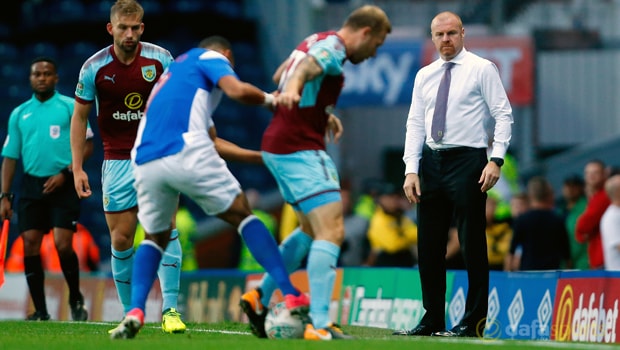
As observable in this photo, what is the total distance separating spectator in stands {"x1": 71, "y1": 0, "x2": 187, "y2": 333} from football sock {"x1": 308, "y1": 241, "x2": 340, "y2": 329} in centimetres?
170

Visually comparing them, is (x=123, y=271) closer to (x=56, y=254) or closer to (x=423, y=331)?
(x=423, y=331)

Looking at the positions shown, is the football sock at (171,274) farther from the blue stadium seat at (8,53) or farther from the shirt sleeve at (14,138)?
the blue stadium seat at (8,53)

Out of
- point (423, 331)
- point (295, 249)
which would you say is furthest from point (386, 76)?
point (295, 249)

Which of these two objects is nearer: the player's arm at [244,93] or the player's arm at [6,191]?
the player's arm at [244,93]

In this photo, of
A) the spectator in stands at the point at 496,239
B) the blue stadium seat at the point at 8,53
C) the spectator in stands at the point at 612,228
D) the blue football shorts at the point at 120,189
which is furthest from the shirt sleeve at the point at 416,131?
the blue stadium seat at the point at 8,53

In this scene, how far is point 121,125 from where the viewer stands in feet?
31.2

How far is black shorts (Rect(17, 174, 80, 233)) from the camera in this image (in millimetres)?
11734

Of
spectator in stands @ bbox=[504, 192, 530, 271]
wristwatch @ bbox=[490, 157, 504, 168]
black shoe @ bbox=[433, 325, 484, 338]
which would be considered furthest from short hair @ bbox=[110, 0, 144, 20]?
spectator in stands @ bbox=[504, 192, 530, 271]

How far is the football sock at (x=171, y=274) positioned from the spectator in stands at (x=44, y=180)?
2.34m

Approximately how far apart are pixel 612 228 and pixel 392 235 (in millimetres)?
4105

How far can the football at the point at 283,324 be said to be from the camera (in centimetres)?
774

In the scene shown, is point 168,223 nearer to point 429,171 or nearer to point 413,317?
point 429,171

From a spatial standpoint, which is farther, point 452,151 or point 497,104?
point 452,151

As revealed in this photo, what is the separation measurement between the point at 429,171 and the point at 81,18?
709 inches
